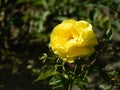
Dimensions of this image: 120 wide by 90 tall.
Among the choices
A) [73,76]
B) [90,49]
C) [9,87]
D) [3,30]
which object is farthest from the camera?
[3,30]

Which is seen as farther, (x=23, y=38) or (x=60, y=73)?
(x=23, y=38)

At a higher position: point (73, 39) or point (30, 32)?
point (73, 39)

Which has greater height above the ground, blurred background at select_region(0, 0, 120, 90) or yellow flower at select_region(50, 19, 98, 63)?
yellow flower at select_region(50, 19, 98, 63)

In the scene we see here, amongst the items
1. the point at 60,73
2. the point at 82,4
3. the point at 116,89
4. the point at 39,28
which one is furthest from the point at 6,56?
the point at 60,73

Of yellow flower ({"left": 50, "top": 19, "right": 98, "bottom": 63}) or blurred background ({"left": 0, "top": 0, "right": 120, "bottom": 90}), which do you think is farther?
blurred background ({"left": 0, "top": 0, "right": 120, "bottom": 90})

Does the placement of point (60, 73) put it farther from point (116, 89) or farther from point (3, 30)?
point (3, 30)

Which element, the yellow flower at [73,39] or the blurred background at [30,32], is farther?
the blurred background at [30,32]

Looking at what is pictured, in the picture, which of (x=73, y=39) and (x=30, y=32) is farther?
(x=30, y=32)

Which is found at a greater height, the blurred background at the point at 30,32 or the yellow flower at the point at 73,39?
the yellow flower at the point at 73,39
